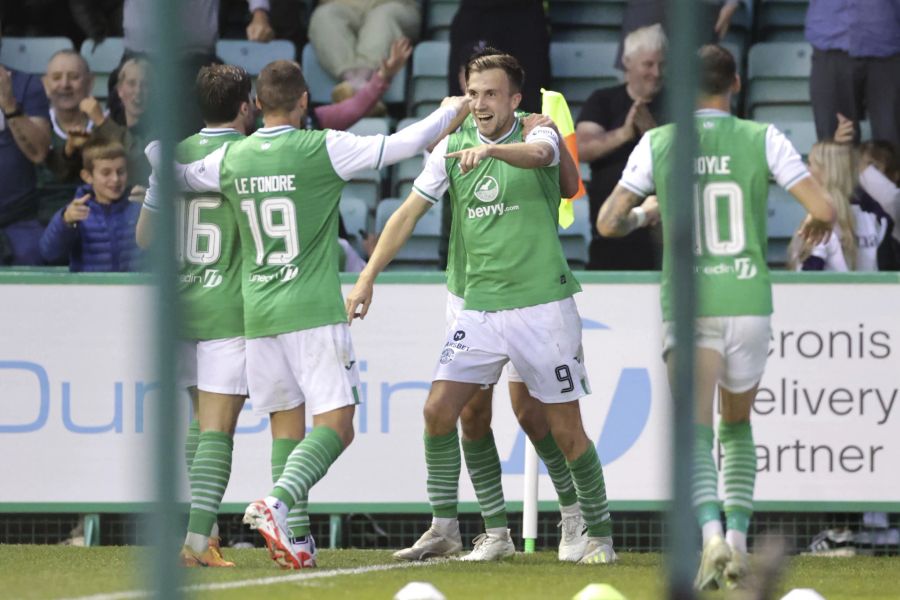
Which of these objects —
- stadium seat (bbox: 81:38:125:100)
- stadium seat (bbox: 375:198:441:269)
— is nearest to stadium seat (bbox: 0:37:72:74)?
stadium seat (bbox: 81:38:125:100)

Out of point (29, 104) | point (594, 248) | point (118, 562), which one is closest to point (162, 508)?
point (118, 562)

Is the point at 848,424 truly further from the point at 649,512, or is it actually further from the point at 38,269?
the point at 38,269

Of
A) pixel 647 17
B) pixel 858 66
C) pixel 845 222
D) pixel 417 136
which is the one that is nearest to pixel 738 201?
pixel 417 136

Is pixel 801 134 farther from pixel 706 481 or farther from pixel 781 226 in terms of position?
pixel 706 481

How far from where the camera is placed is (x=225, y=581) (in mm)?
6383

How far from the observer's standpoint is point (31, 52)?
38.0 feet

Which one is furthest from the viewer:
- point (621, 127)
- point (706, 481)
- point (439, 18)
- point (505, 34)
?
point (439, 18)

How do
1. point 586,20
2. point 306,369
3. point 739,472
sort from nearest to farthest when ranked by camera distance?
1. point 739,472
2. point 306,369
3. point 586,20

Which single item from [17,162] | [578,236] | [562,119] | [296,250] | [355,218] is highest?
[17,162]

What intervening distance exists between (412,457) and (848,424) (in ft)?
7.31

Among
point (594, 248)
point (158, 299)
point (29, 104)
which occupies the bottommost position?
point (158, 299)

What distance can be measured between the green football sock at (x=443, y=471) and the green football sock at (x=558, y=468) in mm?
479

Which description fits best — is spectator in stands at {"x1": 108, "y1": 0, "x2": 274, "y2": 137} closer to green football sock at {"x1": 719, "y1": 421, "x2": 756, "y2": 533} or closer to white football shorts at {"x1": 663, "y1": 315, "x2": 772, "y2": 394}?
white football shorts at {"x1": 663, "y1": 315, "x2": 772, "y2": 394}

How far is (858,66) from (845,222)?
1454 millimetres
